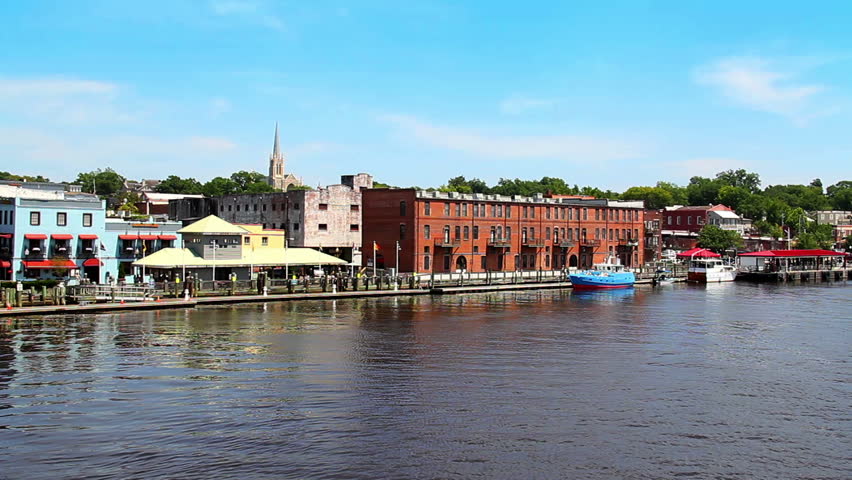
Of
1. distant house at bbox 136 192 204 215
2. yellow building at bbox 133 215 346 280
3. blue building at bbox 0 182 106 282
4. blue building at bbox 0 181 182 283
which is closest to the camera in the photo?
blue building at bbox 0 182 106 282

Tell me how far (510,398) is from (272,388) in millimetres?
9634

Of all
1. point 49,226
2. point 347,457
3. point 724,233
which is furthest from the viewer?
point 724,233

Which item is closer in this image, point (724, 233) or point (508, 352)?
point (508, 352)

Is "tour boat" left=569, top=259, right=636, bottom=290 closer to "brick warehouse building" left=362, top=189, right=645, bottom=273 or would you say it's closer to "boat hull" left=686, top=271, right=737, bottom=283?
"brick warehouse building" left=362, top=189, right=645, bottom=273

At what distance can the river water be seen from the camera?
24938 mm

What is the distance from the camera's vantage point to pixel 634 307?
240ft

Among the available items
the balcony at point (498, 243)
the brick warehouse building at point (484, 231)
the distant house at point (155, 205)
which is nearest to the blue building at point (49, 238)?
the brick warehouse building at point (484, 231)

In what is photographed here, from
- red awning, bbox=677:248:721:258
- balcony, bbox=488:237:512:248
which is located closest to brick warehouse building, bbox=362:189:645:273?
balcony, bbox=488:237:512:248

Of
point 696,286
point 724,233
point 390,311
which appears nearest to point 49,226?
point 390,311

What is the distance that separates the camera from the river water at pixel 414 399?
24.9m

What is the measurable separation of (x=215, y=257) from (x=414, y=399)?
4545cm

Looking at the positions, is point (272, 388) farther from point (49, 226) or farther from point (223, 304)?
point (49, 226)

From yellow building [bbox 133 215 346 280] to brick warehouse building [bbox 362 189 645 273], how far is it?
1892 centimetres

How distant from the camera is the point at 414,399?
105 feet
